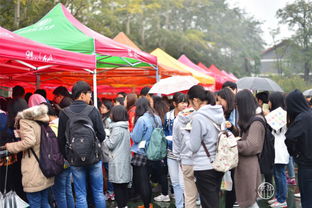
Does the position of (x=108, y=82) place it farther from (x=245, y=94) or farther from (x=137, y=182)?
(x=245, y=94)

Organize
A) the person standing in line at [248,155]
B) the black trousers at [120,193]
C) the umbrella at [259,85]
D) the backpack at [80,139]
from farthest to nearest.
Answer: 1. the umbrella at [259,85]
2. the black trousers at [120,193]
3. the backpack at [80,139]
4. the person standing in line at [248,155]

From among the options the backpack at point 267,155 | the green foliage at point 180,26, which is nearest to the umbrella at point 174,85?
the backpack at point 267,155

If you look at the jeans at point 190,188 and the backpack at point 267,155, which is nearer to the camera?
the jeans at point 190,188

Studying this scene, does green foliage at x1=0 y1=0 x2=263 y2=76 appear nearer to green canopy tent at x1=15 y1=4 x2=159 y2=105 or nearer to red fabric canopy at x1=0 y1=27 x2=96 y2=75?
green canopy tent at x1=15 y1=4 x2=159 y2=105

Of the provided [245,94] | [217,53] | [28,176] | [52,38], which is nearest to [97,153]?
[28,176]

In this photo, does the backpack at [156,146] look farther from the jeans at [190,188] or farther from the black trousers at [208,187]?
the black trousers at [208,187]

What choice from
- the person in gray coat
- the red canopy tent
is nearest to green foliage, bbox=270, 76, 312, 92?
the red canopy tent

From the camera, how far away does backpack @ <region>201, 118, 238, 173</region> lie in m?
3.85

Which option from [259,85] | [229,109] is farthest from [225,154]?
[259,85]

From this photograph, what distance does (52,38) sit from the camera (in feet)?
22.9

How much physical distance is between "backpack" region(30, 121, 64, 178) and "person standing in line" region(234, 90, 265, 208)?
2.21 m

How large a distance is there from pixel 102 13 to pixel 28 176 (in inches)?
825

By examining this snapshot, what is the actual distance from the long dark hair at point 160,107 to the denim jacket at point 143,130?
0.40 meters

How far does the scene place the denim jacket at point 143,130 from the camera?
536 centimetres
